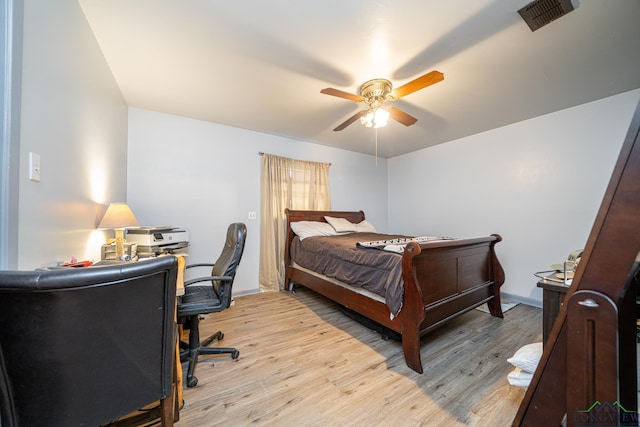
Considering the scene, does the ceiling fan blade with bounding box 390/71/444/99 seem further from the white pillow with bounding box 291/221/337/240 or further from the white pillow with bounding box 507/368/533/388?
the white pillow with bounding box 291/221/337/240

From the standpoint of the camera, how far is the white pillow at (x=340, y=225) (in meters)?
3.72

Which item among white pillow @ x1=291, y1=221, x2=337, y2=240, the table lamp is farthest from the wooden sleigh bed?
the table lamp

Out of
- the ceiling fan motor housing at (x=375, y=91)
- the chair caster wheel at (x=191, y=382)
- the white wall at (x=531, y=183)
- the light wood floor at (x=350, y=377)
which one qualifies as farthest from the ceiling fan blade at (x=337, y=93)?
the white wall at (x=531, y=183)

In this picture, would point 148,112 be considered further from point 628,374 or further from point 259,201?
point 628,374

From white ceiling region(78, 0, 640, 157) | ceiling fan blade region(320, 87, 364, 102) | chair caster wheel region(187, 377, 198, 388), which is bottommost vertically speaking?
chair caster wheel region(187, 377, 198, 388)

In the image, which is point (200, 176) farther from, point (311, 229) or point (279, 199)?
point (311, 229)

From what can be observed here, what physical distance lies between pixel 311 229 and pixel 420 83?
2266 mm

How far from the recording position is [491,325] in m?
2.38

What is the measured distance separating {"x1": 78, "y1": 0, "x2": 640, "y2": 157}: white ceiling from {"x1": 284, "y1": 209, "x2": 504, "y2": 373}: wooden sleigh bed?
1.51 m

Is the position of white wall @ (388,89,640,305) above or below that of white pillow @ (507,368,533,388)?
above

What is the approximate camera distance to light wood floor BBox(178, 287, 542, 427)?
4.33ft

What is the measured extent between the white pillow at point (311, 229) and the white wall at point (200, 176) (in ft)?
2.06

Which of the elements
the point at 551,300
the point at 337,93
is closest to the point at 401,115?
the point at 337,93

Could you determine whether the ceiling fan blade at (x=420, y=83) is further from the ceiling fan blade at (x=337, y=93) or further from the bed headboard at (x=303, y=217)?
the bed headboard at (x=303, y=217)
